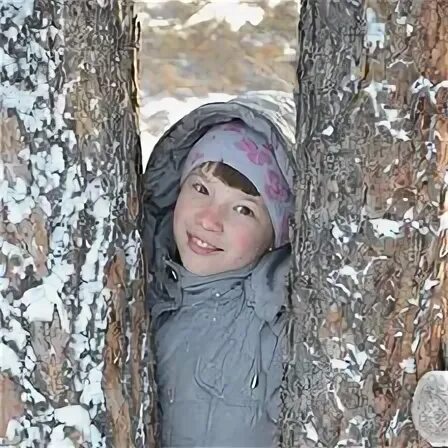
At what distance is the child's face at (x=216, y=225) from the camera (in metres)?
1.59

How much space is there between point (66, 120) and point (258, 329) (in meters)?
0.50

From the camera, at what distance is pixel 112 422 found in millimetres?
1342

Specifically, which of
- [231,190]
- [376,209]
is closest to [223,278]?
[231,190]

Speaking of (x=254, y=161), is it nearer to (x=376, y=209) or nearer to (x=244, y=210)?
(x=244, y=210)

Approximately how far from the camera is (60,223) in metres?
1.30

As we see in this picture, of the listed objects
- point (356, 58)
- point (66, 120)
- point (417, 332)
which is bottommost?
point (417, 332)

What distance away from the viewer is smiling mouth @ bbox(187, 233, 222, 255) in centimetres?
160

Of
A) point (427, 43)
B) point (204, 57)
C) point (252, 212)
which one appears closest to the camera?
point (427, 43)

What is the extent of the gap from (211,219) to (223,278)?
11 centimetres

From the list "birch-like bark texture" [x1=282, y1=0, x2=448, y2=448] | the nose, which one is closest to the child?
the nose

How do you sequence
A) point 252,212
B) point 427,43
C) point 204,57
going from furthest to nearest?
point 204,57 < point 252,212 < point 427,43

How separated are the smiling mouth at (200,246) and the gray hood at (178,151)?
62mm

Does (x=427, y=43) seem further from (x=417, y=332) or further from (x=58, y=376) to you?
(x=58, y=376)

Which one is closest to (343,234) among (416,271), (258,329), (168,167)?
(416,271)
